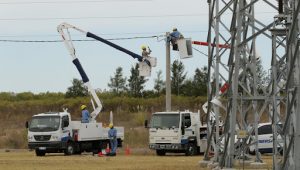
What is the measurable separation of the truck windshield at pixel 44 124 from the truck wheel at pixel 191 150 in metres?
7.12

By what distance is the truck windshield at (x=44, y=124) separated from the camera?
46.9 m

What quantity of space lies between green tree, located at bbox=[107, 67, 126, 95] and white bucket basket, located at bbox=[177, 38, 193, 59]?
48.2 metres

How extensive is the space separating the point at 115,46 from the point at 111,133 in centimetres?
873

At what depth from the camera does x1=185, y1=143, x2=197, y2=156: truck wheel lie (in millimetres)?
46250

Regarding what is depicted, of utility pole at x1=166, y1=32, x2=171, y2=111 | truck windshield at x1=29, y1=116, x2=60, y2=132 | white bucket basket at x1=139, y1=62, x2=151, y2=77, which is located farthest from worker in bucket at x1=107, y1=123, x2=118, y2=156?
utility pole at x1=166, y1=32, x2=171, y2=111

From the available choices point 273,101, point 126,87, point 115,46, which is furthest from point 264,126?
point 126,87

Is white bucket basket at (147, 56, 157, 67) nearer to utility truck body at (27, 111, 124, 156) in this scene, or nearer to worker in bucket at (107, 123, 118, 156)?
utility truck body at (27, 111, 124, 156)

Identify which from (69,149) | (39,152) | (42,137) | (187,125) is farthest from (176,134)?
(39,152)

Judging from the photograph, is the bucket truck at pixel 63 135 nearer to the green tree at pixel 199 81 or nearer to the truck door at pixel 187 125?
the truck door at pixel 187 125

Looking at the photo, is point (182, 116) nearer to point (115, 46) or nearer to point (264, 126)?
point (264, 126)

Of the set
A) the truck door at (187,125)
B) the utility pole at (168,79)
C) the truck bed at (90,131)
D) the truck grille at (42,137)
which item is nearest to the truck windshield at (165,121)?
the truck door at (187,125)

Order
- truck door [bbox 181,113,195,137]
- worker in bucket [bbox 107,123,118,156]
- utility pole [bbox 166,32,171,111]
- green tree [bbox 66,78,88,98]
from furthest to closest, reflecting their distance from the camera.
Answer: green tree [bbox 66,78,88,98] < utility pole [bbox 166,32,171,111] < truck door [bbox 181,113,195,137] < worker in bucket [bbox 107,123,118,156]

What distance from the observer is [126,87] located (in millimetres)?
98938

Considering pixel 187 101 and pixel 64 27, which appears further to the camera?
pixel 187 101
